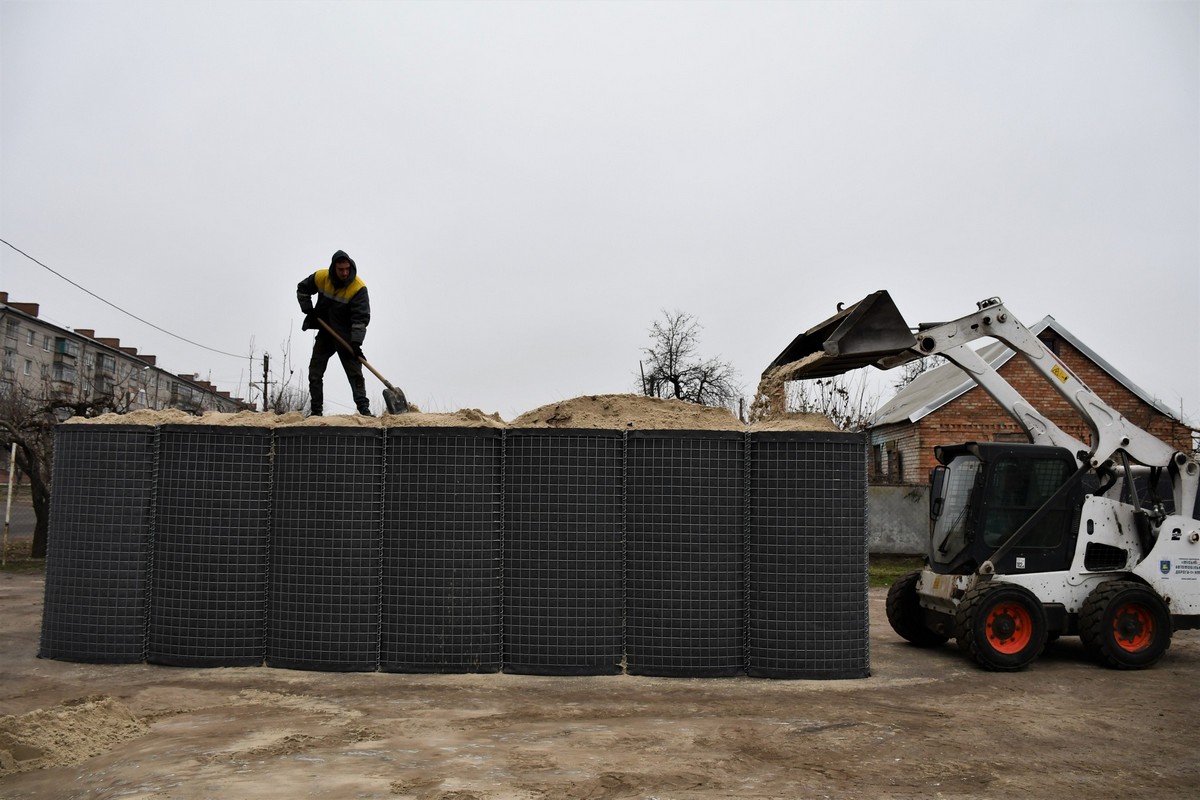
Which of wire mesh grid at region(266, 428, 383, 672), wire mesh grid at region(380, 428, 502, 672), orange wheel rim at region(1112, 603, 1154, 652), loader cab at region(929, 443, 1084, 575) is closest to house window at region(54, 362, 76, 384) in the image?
wire mesh grid at region(266, 428, 383, 672)

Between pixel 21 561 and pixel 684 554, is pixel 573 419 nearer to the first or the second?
pixel 684 554

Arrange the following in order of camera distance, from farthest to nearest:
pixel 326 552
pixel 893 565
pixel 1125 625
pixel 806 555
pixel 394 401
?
pixel 893 565
pixel 394 401
pixel 1125 625
pixel 326 552
pixel 806 555

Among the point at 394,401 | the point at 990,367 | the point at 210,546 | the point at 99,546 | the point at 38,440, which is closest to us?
the point at 210,546

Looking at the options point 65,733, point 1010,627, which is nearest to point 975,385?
point 1010,627

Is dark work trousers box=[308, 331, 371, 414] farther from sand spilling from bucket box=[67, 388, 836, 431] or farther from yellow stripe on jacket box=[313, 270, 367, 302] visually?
sand spilling from bucket box=[67, 388, 836, 431]

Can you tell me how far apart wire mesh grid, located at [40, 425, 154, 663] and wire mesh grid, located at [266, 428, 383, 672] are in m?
1.38

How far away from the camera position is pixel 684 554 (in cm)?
834

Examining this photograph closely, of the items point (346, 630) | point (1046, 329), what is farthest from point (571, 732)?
point (1046, 329)

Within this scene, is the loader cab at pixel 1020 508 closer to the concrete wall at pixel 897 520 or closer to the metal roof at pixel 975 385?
the concrete wall at pixel 897 520

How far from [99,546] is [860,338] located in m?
8.08

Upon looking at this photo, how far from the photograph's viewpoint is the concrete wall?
23375 mm

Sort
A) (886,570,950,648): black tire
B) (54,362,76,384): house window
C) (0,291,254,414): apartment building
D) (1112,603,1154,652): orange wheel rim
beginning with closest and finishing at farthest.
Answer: (1112,603,1154,652): orange wheel rim
(886,570,950,648): black tire
(0,291,254,414): apartment building
(54,362,76,384): house window

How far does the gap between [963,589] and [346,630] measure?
6760 millimetres

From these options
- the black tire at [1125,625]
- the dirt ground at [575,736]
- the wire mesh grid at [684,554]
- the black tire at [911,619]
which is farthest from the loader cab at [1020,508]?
the wire mesh grid at [684,554]
